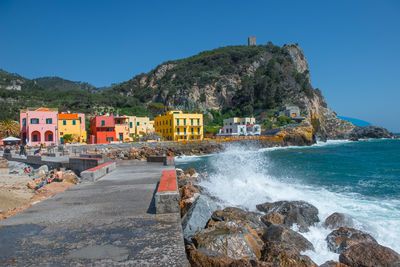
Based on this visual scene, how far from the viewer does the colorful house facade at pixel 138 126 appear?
48.5m

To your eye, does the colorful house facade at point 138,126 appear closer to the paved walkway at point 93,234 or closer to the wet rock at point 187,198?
the wet rock at point 187,198

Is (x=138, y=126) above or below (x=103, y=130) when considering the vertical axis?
above

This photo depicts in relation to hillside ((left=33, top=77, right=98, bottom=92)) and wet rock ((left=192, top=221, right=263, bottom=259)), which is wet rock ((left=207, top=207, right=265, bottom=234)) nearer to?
wet rock ((left=192, top=221, right=263, bottom=259))

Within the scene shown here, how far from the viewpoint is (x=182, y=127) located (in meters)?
51.2

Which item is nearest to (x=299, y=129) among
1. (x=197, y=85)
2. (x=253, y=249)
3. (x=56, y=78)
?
(x=197, y=85)

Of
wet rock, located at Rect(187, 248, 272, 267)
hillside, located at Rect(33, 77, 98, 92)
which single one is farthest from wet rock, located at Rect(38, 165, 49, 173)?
hillside, located at Rect(33, 77, 98, 92)

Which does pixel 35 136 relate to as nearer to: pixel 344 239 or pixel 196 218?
pixel 196 218

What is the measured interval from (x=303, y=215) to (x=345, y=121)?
9460 cm

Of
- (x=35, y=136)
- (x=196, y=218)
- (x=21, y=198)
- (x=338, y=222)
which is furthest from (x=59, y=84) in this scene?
(x=338, y=222)

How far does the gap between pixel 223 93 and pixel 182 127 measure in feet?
126

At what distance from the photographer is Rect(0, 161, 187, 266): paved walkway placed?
3490mm

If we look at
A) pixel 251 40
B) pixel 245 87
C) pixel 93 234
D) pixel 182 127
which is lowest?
pixel 93 234

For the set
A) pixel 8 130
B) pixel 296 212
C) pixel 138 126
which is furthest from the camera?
pixel 138 126

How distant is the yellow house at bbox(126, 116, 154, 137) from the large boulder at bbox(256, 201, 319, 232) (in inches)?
1609
